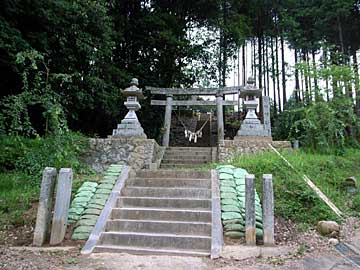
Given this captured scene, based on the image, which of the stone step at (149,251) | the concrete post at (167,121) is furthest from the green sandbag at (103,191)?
the concrete post at (167,121)

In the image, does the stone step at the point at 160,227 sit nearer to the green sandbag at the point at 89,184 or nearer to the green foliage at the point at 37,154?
the green sandbag at the point at 89,184

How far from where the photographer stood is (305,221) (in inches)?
175

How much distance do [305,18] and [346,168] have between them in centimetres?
1104

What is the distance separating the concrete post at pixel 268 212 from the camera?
3.81 meters

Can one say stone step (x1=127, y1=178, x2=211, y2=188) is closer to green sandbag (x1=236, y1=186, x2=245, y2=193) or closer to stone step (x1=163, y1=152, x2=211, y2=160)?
green sandbag (x1=236, y1=186, x2=245, y2=193)

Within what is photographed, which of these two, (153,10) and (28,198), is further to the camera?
(153,10)

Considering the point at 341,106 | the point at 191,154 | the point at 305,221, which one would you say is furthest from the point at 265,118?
the point at 305,221

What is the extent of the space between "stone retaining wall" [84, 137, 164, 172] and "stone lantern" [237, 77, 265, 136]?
2.50 meters

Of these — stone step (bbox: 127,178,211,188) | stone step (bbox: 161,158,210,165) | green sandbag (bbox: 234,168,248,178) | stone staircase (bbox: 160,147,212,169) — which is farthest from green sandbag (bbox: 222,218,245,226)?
stone step (bbox: 161,158,210,165)

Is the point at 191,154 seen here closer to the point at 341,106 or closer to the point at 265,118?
the point at 265,118

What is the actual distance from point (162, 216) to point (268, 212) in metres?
1.50

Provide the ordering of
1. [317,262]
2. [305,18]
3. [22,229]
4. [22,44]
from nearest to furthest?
[317,262] → [22,229] → [22,44] → [305,18]

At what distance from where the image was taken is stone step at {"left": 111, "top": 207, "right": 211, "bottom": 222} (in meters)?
4.37

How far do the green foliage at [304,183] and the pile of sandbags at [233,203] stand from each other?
0.34 m
